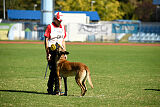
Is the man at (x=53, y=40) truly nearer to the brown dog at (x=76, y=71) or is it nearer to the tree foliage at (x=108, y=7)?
the brown dog at (x=76, y=71)

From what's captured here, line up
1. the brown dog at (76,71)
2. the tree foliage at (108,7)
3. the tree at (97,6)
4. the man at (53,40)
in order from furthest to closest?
the tree foliage at (108,7) < the tree at (97,6) < the man at (53,40) < the brown dog at (76,71)

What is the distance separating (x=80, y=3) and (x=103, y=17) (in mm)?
6621

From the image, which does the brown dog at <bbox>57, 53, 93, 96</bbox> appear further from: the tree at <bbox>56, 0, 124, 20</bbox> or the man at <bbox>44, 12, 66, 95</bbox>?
the tree at <bbox>56, 0, 124, 20</bbox>

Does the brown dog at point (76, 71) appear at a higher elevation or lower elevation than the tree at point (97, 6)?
lower

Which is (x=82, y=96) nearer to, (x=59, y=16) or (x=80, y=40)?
(x=59, y=16)

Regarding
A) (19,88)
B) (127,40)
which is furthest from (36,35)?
(19,88)

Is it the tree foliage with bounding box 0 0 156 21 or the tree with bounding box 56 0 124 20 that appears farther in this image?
the tree foliage with bounding box 0 0 156 21

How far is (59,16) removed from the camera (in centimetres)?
933

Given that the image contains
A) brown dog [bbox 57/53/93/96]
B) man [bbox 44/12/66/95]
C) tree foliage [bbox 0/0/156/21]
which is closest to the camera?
brown dog [bbox 57/53/93/96]

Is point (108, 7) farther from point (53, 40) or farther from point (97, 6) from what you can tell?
point (53, 40)

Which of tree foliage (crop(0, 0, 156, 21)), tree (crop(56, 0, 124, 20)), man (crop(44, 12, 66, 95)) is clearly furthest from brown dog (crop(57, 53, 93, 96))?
tree (crop(56, 0, 124, 20))

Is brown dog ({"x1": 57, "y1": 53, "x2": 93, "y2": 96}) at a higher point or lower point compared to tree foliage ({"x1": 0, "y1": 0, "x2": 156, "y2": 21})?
lower

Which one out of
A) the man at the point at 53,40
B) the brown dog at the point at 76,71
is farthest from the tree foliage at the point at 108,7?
the brown dog at the point at 76,71

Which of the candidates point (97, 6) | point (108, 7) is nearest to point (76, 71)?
point (108, 7)
